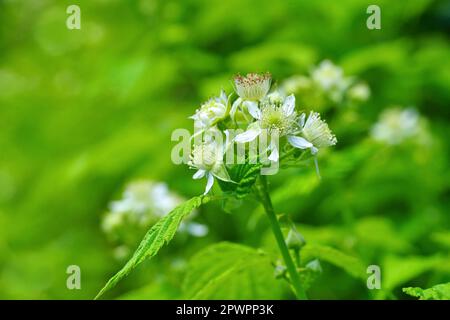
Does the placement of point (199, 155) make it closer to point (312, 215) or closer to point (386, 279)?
point (386, 279)

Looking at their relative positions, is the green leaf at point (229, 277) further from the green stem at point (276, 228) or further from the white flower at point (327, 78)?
the white flower at point (327, 78)

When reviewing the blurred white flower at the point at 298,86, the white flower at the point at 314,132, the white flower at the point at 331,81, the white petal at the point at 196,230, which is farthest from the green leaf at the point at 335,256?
the white flower at the point at 331,81

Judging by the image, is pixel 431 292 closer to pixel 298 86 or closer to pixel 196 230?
pixel 196 230

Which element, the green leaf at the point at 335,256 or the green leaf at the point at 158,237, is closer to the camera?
the green leaf at the point at 158,237

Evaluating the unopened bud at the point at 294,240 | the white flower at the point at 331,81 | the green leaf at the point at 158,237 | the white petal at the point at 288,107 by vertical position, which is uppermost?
the white flower at the point at 331,81

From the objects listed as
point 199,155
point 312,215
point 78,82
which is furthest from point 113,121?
point 199,155

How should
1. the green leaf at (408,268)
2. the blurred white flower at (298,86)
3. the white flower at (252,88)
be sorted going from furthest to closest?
1. the blurred white flower at (298,86)
2. the green leaf at (408,268)
3. the white flower at (252,88)
